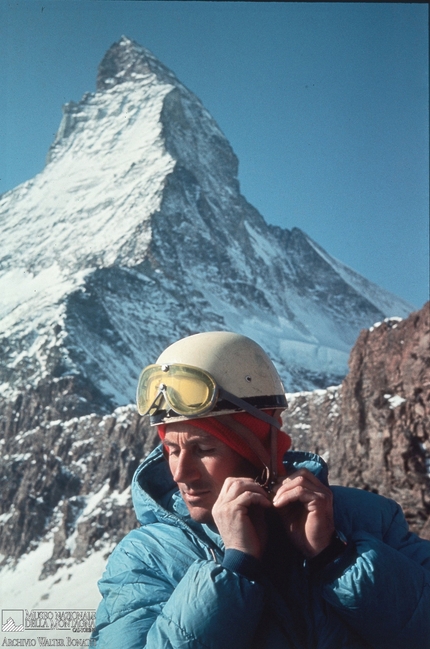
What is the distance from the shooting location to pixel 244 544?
196 cm

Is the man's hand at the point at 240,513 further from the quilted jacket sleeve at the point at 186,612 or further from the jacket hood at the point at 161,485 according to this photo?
the jacket hood at the point at 161,485

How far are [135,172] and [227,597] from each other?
188624mm

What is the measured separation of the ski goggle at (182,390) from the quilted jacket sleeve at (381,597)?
64 centimetres

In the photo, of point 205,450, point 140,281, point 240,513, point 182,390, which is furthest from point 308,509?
point 140,281

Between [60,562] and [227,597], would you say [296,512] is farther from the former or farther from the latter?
[60,562]

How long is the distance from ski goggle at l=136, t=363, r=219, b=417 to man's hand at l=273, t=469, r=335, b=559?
1.23 ft

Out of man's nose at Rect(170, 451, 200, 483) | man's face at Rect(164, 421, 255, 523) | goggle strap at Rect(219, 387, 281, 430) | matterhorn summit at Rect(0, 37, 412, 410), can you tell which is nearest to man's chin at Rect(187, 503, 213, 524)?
man's face at Rect(164, 421, 255, 523)

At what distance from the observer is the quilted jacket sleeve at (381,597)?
1.94 metres

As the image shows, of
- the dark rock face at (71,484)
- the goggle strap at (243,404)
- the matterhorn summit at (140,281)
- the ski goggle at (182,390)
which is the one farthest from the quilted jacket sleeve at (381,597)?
the matterhorn summit at (140,281)

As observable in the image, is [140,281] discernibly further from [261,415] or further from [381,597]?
[381,597]

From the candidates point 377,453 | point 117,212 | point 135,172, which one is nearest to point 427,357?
point 377,453

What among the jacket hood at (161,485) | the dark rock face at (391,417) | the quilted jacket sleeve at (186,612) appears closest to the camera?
the quilted jacket sleeve at (186,612)

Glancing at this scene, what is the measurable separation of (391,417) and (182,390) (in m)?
34.0

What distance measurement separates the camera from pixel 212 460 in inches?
88.7
